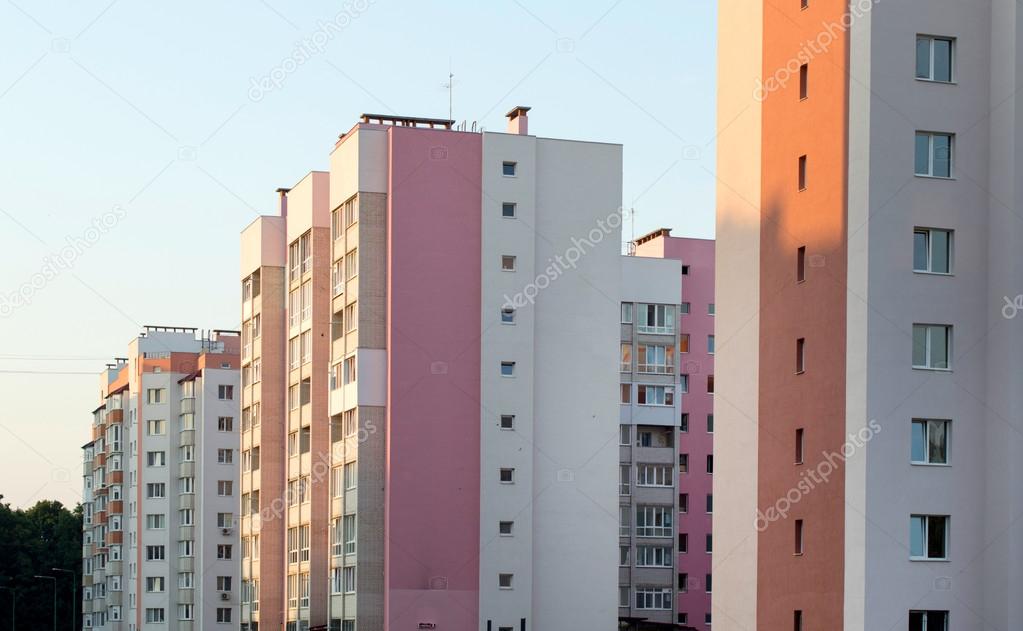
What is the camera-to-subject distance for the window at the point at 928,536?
1779 inches

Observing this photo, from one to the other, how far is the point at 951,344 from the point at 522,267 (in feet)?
92.9

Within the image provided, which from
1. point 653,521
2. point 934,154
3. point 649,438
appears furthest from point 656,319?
point 934,154

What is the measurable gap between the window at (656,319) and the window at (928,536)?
54564 mm

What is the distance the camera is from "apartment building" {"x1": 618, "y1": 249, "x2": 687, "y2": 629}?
9931 centimetres

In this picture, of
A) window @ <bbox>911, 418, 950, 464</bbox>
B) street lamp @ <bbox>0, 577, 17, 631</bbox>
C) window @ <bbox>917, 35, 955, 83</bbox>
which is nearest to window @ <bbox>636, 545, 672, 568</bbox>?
window @ <bbox>911, 418, 950, 464</bbox>

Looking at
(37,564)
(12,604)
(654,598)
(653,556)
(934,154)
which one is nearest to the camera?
(934,154)

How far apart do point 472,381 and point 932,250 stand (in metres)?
28.1

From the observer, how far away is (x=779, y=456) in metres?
49.2

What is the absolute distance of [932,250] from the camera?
4650 centimetres

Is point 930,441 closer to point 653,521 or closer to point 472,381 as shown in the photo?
point 472,381

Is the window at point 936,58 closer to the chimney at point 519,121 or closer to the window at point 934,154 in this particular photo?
the window at point 934,154

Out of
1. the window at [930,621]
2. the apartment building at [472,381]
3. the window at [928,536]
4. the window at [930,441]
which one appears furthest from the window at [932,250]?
the apartment building at [472,381]

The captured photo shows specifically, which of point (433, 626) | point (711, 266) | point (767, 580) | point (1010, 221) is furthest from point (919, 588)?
point (711, 266)

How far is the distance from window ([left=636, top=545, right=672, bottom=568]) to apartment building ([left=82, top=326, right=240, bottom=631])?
28.3 metres
